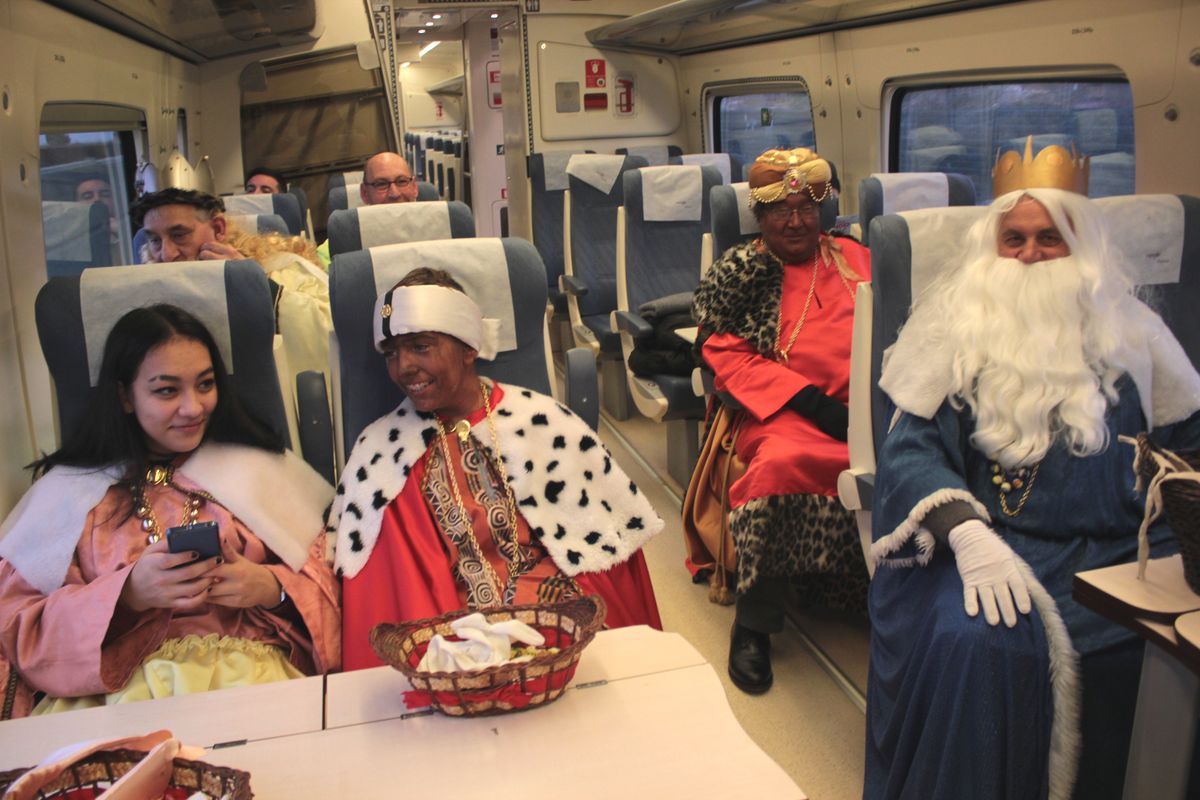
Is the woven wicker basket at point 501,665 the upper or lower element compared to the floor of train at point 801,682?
upper

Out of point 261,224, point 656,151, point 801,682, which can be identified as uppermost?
point 656,151

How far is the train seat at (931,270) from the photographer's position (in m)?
2.50

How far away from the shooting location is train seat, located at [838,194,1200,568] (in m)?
2.50

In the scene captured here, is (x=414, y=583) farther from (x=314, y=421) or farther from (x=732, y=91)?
(x=732, y=91)

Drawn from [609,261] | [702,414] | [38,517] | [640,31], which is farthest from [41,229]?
[640,31]

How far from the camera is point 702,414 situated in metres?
4.18

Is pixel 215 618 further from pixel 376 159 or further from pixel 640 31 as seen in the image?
pixel 640 31

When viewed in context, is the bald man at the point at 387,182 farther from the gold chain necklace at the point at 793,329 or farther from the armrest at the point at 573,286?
the gold chain necklace at the point at 793,329

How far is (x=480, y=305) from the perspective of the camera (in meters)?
2.65

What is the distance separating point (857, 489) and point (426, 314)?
1144mm

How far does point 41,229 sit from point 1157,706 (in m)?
2.94

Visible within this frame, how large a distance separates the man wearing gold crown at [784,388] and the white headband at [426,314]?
1.06 m

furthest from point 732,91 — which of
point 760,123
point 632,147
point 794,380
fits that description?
point 794,380

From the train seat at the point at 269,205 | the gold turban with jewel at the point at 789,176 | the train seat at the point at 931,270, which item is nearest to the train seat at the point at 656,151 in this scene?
the train seat at the point at 269,205
